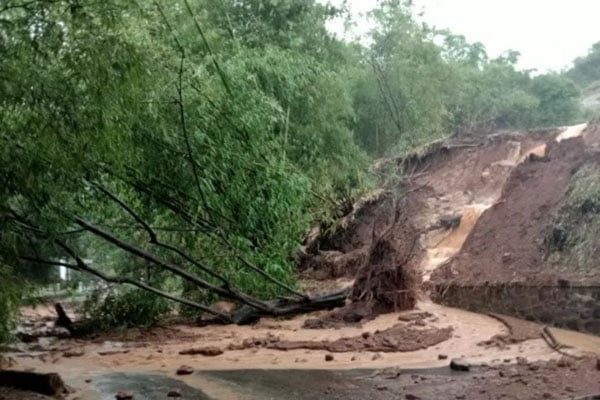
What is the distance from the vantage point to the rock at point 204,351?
10.2 metres

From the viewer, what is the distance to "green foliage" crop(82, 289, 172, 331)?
1282 cm

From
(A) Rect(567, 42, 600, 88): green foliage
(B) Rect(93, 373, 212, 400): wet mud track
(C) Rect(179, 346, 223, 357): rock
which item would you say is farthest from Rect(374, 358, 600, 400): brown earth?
(A) Rect(567, 42, 600, 88): green foliage

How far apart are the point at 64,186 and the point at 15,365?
3.38 meters

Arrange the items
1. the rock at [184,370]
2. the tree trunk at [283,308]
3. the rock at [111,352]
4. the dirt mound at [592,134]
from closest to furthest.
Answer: the rock at [184,370] → the rock at [111,352] → the tree trunk at [283,308] → the dirt mound at [592,134]

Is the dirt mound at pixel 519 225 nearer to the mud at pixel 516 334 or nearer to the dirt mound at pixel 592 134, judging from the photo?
the dirt mound at pixel 592 134

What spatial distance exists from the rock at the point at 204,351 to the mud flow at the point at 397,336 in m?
0.02

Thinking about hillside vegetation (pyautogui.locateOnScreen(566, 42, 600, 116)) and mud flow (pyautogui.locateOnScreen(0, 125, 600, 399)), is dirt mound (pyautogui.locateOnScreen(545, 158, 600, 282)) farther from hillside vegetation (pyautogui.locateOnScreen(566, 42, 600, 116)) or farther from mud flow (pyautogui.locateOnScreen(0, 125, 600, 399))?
hillside vegetation (pyautogui.locateOnScreen(566, 42, 600, 116))

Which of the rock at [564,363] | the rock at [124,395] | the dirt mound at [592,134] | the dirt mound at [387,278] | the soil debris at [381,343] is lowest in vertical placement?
the soil debris at [381,343]

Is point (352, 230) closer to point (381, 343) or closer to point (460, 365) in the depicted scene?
point (381, 343)

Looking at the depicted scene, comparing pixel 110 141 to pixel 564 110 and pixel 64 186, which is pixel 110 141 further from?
Answer: pixel 564 110

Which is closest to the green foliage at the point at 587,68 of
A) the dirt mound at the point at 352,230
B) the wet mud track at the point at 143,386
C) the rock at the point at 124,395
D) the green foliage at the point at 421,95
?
the green foliage at the point at 421,95

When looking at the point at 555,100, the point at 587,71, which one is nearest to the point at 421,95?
the point at 555,100

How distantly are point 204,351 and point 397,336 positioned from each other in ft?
10.3

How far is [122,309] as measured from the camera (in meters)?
12.9
